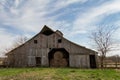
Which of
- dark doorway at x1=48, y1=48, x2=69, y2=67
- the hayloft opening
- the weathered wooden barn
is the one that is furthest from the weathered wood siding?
the hayloft opening

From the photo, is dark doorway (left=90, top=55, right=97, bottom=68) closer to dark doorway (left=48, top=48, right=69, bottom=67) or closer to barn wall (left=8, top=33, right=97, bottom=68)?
barn wall (left=8, top=33, right=97, bottom=68)

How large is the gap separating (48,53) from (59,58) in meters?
2.49

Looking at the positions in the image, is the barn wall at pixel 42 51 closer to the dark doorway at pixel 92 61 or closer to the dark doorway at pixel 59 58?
the dark doorway at pixel 59 58

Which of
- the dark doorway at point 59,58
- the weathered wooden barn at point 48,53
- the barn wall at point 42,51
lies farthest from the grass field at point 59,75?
the dark doorway at point 59,58

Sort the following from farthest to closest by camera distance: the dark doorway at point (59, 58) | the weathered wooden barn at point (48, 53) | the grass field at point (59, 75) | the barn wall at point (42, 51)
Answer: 1. the dark doorway at point (59, 58)
2. the weathered wooden barn at point (48, 53)
3. the barn wall at point (42, 51)
4. the grass field at point (59, 75)

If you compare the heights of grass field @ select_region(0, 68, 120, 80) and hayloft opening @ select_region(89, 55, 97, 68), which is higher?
hayloft opening @ select_region(89, 55, 97, 68)

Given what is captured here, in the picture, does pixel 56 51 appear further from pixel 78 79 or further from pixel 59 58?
pixel 78 79

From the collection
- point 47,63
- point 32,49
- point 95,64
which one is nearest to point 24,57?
point 32,49

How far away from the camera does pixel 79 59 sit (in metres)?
30.8

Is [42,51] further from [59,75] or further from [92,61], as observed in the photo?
[59,75]

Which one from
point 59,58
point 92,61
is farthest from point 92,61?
point 59,58

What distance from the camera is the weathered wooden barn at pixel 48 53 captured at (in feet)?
103

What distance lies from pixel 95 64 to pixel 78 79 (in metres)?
18.1

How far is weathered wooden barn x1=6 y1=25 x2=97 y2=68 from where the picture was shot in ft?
103
